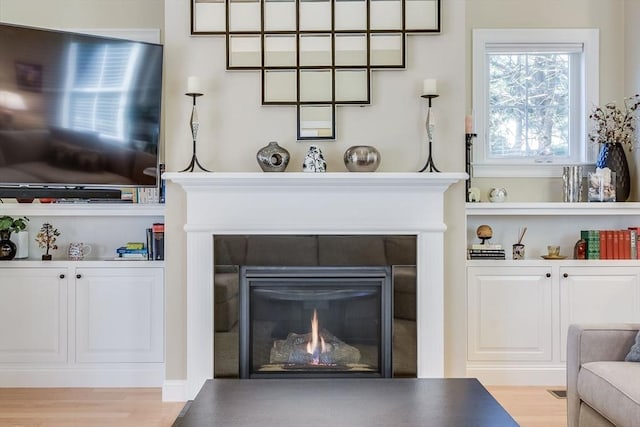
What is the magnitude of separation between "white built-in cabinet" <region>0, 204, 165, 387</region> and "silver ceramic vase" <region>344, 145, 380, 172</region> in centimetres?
136

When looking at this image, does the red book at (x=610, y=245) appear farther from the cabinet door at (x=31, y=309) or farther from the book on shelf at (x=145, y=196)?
the cabinet door at (x=31, y=309)

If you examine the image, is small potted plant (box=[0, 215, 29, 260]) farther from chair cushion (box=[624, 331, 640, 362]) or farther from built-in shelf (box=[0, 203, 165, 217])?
chair cushion (box=[624, 331, 640, 362])

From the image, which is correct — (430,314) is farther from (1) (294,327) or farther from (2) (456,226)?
(1) (294,327)

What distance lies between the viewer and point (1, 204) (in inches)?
142

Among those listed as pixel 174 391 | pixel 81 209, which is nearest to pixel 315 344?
pixel 174 391

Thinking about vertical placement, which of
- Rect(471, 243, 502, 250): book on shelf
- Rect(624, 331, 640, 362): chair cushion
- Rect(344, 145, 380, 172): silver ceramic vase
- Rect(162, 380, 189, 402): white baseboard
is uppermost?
Rect(344, 145, 380, 172): silver ceramic vase

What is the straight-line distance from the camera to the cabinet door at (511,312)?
358cm

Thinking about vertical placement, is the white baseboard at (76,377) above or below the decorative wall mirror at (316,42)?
below

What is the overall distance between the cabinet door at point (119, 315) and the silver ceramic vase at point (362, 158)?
138 cm

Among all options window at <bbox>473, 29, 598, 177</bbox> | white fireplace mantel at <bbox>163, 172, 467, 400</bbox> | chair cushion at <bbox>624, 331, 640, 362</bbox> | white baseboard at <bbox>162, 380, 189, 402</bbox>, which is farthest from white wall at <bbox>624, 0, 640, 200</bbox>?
white baseboard at <bbox>162, 380, 189, 402</bbox>

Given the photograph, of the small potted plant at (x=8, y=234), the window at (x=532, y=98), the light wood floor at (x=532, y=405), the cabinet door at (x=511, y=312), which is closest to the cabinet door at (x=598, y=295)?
the cabinet door at (x=511, y=312)

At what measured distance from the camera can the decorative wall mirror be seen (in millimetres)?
3275

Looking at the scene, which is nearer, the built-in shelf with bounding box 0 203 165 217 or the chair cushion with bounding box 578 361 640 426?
the chair cushion with bounding box 578 361 640 426

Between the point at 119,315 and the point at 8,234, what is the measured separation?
0.85m
